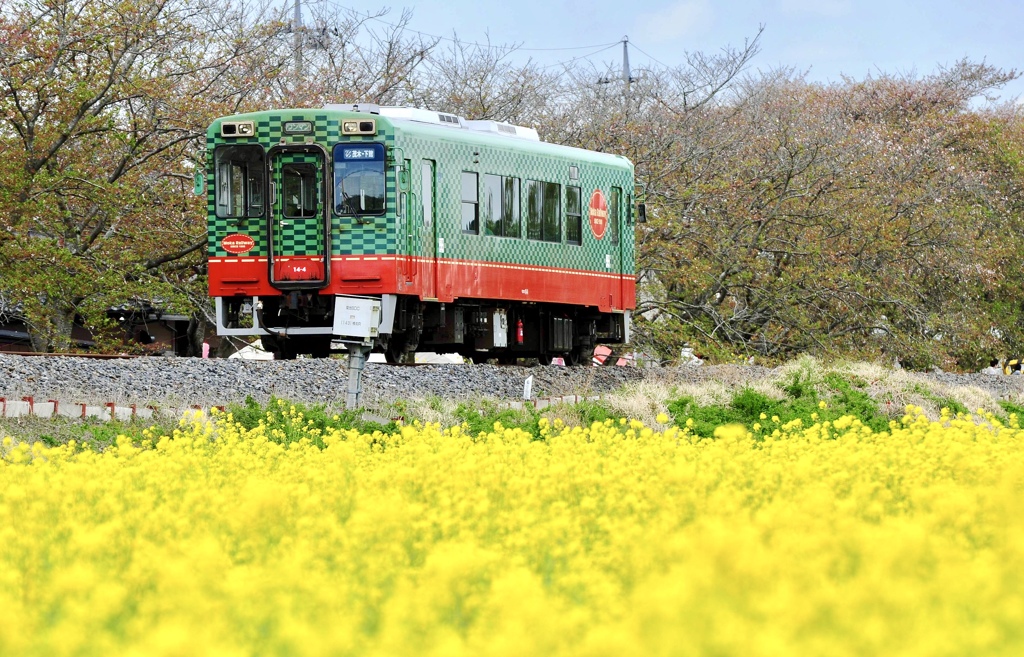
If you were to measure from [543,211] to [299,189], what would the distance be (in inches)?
126

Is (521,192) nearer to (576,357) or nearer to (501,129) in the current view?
(501,129)

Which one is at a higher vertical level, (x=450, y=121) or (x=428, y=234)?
(x=450, y=121)

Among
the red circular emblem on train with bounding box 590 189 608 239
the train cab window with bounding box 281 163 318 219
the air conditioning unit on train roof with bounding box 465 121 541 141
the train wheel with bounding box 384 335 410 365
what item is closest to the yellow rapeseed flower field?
the train cab window with bounding box 281 163 318 219

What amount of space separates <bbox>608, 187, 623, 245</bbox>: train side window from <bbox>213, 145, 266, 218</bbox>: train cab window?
4.98 metres

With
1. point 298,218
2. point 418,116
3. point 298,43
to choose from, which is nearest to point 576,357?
point 418,116

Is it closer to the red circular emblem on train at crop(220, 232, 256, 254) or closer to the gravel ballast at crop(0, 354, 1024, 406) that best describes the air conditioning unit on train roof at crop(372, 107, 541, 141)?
the red circular emblem on train at crop(220, 232, 256, 254)

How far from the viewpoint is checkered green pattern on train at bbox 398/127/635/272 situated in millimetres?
16016

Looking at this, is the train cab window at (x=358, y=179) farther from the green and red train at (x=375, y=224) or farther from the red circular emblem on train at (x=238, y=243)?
the red circular emblem on train at (x=238, y=243)

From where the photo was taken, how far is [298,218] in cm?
1578

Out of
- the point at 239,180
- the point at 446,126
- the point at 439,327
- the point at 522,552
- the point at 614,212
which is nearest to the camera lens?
the point at 522,552

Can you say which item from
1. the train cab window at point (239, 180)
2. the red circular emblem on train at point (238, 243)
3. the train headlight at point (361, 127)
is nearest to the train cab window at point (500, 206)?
the train headlight at point (361, 127)

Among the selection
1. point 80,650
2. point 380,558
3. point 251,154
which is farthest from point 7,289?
point 80,650

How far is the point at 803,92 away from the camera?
4066 cm

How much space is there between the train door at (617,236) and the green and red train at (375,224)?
1649mm
